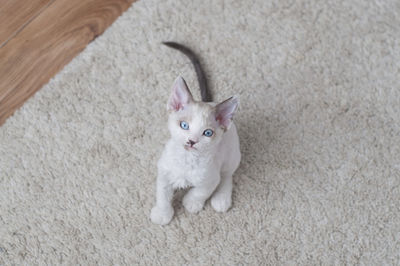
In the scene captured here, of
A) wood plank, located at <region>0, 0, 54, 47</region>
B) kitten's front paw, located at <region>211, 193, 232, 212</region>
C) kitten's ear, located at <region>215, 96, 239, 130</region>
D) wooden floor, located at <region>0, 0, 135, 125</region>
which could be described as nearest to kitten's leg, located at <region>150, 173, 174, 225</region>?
kitten's front paw, located at <region>211, 193, 232, 212</region>

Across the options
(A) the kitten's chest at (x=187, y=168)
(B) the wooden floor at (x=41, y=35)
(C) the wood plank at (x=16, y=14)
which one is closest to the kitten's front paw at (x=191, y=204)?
(A) the kitten's chest at (x=187, y=168)

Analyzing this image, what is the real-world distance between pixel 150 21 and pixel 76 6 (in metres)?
0.28

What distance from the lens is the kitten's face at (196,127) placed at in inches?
34.9

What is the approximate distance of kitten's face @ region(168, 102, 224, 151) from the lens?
0.89 metres

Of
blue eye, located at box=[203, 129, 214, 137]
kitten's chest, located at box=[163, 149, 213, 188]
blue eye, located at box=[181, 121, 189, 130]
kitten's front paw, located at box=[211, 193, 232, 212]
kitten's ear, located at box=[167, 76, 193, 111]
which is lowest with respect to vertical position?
kitten's front paw, located at box=[211, 193, 232, 212]

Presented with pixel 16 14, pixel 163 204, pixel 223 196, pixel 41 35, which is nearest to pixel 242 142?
pixel 223 196

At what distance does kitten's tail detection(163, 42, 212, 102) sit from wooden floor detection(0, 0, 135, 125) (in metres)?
0.28

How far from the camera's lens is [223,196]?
1227 mm

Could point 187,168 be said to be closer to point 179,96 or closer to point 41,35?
point 179,96

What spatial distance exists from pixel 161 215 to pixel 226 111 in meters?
0.44

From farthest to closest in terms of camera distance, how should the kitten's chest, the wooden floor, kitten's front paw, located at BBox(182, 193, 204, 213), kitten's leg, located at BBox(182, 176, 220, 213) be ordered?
the wooden floor < kitten's front paw, located at BBox(182, 193, 204, 213) < kitten's leg, located at BBox(182, 176, 220, 213) < the kitten's chest

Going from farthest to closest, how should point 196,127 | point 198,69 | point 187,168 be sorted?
point 198,69 < point 187,168 < point 196,127

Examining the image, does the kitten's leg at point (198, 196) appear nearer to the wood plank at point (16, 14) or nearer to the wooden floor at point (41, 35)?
the wooden floor at point (41, 35)

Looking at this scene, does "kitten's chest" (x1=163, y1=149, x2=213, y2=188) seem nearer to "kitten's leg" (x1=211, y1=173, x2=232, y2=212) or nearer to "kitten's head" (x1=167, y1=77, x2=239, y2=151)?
"kitten's head" (x1=167, y1=77, x2=239, y2=151)
